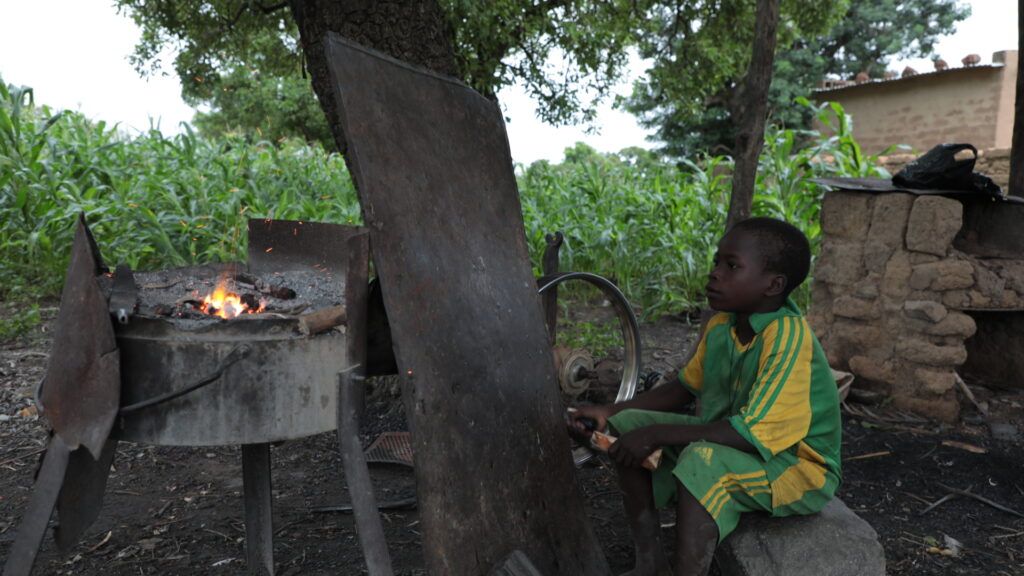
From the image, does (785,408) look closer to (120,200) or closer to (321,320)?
(321,320)

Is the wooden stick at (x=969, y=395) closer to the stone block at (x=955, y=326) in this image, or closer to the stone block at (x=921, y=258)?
the stone block at (x=955, y=326)

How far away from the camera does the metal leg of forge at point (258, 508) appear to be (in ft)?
7.36

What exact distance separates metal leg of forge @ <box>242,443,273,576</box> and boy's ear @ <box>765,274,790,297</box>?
1.57m

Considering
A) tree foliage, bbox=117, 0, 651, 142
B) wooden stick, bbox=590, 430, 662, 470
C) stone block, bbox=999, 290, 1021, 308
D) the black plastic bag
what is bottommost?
wooden stick, bbox=590, 430, 662, 470

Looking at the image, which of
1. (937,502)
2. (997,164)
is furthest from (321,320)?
(997,164)

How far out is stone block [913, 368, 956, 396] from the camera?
12.6ft

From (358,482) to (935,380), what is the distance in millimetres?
3363

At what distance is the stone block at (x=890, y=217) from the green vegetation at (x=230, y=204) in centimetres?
159

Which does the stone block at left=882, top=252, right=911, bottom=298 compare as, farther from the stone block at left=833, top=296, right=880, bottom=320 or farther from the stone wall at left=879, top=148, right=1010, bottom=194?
the stone wall at left=879, top=148, right=1010, bottom=194

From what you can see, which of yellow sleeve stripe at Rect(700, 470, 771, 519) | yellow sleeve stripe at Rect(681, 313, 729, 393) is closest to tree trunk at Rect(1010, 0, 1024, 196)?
yellow sleeve stripe at Rect(681, 313, 729, 393)

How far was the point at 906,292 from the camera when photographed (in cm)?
394

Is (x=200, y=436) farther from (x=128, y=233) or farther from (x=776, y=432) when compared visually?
(x=128, y=233)

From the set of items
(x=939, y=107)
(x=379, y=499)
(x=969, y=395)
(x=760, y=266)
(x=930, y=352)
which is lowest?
(x=379, y=499)

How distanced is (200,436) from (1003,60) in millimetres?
14153
